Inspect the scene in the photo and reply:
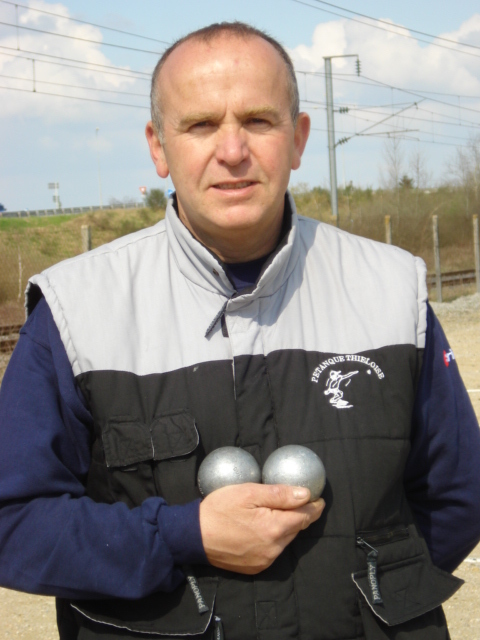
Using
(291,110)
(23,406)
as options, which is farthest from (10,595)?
(291,110)

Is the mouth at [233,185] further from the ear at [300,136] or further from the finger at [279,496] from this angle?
the finger at [279,496]

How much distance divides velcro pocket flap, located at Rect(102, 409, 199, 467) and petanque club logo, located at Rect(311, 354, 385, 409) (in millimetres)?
377

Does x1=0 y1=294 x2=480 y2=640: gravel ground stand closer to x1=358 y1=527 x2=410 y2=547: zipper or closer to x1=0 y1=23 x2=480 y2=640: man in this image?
x1=0 y1=23 x2=480 y2=640: man

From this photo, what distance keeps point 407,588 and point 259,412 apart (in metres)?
0.60

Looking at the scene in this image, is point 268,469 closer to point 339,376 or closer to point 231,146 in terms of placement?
point 339,376

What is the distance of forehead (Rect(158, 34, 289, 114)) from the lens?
2191mm

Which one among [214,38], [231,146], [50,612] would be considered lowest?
[50,612]

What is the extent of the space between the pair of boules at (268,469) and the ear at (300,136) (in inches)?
36.3

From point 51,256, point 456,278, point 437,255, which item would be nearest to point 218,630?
point 51,256

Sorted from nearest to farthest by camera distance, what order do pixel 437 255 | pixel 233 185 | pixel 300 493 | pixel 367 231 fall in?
pixel 300 493
pixel 233 185
pixel 437 255
pixel 367 231

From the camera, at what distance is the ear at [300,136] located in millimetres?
2455

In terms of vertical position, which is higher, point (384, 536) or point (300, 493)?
point (300, 493)

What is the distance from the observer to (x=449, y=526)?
2416 mm

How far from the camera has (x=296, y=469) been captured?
75.8 inches
